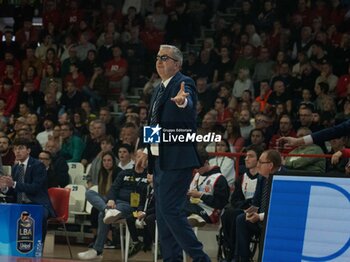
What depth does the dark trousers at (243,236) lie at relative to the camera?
997 centimetres

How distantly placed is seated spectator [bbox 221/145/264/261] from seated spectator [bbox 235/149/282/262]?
0.30m

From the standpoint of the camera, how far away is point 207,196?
1120 centimetres

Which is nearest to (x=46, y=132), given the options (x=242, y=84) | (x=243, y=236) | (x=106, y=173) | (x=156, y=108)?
(x=106, y=173)

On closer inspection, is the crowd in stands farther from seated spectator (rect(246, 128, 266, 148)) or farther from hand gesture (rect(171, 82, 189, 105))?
hand gesture (rect(171, 82, 189, 105))

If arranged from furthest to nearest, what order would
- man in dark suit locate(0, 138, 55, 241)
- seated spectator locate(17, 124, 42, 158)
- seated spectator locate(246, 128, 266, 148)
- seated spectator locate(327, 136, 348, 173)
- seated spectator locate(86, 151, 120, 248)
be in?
1. seated spectator locate(17, 124, 42, 158)
2. seated spectator locate(86, 151, 120, 248)
3. seated spectator locate(246, 128, 266, 148)
4. man in dark suit locate(0, 138, 55, 241)
5. seated spectator locate(327, 136, 348, 173)

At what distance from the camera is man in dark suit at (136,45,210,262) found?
24.8 feet

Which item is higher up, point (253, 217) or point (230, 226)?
point (253, 217)

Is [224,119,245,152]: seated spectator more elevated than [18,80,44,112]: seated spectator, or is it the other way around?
[18,80,44,112]: seated spectator

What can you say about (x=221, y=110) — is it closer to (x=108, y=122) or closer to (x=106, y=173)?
(x=108, y=122)

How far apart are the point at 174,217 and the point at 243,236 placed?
2.57m

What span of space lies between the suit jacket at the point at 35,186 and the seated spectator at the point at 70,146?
10.7 ft

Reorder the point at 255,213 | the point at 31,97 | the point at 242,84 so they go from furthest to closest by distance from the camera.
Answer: the point at 31,97 → the point at 242,84 → the point at 255,213

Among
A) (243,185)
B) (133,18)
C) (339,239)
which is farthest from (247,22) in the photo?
(339,239)

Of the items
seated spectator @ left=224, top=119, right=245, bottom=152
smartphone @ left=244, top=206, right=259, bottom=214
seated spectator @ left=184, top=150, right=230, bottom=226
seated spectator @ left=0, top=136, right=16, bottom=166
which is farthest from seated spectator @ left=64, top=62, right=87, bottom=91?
smartphone @ left=244, top=206, right=259, bottom=214
